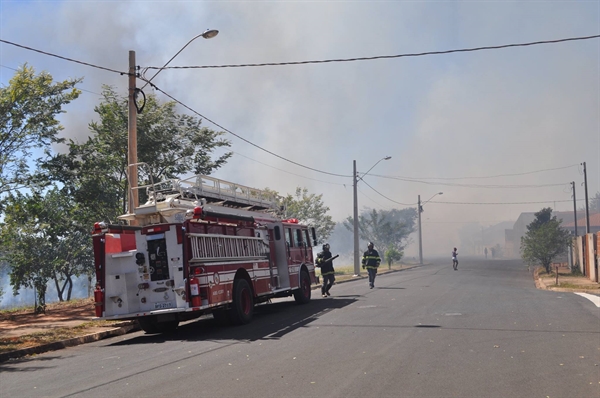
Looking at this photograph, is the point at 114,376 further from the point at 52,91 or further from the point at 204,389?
the point at 52,91

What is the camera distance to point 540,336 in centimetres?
1077

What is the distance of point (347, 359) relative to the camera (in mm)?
8727

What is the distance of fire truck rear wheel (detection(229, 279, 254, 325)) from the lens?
44.4ft

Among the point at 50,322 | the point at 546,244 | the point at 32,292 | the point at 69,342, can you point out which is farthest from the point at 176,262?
the point at 32,292

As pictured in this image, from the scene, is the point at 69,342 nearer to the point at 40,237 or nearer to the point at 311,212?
the point at 40,237

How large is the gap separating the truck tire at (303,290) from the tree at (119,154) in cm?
774

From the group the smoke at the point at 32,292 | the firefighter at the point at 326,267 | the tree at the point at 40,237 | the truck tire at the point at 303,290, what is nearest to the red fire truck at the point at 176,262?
the truck tire at the point at 303,290

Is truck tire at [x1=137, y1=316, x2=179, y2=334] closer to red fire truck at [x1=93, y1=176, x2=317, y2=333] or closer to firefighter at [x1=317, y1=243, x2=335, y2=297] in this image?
red fire truck at [x1=93, y1=176, x2=317, y2=333]

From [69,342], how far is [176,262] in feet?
8.91

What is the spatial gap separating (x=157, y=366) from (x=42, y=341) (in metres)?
4.40

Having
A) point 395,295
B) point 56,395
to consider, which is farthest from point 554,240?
point 56,395

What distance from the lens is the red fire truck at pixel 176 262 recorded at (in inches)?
477

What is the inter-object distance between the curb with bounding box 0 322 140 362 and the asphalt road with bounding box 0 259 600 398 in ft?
1.03

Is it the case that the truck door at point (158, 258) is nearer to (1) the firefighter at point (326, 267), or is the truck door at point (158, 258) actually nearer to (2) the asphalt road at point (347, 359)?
(2) the asphalt road at point (347, 359)
